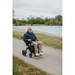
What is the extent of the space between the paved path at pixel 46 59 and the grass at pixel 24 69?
16cm

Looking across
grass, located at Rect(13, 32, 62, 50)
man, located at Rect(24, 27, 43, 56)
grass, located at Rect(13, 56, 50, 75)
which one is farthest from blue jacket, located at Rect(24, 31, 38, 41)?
grass, located at Rect(13, 56, 50, 75)

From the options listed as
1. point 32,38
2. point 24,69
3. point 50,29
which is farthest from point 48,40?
point 24,69

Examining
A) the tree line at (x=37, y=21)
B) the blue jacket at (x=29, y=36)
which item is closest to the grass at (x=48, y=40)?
the blue jacket at (x=29, y=36)

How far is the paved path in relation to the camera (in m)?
3.18

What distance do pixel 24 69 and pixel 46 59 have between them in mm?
791

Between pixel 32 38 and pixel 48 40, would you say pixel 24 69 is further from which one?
pixel 48 40

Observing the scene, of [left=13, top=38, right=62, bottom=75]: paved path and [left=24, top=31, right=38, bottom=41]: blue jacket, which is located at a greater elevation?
[left=24, top=31, right=38, bottom=41]: blue jacket

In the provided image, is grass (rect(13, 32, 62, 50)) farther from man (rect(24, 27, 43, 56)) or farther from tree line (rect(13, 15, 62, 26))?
tree line (rect(13, 15, 62, 26))

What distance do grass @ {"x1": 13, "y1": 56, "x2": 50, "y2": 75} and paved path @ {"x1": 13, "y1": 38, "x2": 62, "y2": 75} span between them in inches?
6.3

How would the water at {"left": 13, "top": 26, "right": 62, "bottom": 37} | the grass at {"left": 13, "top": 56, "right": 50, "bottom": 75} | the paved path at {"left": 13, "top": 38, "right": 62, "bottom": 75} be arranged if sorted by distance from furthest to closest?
the water at {"left": 13, "top": 26, "right": 62, "bottom": 37} → the paved path at {"left": 13, "top": 38, "right": 62, "bottom": 75} → the grass at {"left": 13, "top": 56, "right": 50, "bottom": 75}
